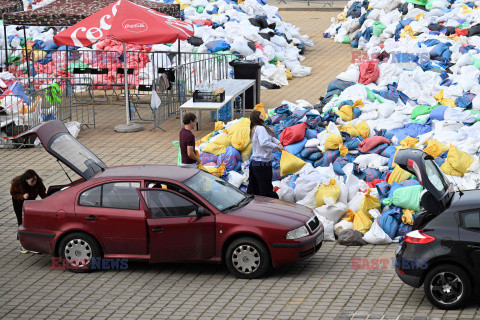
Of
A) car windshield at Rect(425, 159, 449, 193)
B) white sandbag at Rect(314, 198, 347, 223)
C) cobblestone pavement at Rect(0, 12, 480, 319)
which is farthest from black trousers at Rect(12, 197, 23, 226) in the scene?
car windshield at Rect(425, 159, 449, 193)

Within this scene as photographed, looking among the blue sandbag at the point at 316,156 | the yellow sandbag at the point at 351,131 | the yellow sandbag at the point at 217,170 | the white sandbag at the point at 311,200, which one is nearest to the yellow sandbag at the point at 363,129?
the yellow sandbag at the point at 351,131

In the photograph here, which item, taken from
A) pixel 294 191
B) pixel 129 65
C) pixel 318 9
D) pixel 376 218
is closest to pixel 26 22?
pixel 129 65

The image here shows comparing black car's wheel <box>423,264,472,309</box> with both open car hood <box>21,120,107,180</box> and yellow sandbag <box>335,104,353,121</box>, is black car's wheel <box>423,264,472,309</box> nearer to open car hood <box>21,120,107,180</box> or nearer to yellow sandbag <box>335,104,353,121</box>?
open car hood <box>21,120,107,180</box>

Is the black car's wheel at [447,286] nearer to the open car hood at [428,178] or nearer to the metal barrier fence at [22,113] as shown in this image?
the open car hood at [428,178]

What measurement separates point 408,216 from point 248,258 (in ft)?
8.15

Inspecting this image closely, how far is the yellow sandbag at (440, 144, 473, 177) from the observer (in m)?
12.3

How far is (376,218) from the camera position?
38.5 ft

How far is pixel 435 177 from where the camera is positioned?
9.66 m

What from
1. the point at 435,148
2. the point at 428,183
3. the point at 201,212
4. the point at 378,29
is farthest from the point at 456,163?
the point at 378,29

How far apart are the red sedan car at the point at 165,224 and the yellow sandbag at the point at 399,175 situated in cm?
197

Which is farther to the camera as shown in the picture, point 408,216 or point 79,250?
point 408,216

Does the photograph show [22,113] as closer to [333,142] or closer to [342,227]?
[333,142]

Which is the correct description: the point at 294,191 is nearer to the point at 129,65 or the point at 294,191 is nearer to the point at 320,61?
the point at 129,65

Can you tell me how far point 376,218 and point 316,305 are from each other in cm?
259
